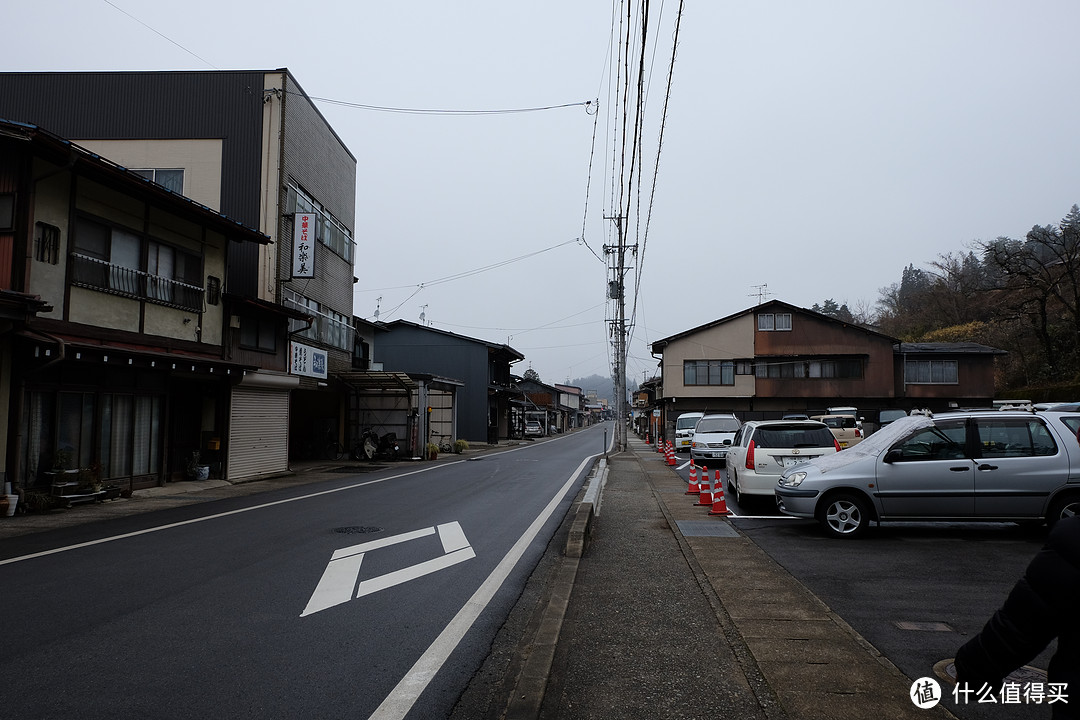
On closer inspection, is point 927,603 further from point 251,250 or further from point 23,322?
point 251,250

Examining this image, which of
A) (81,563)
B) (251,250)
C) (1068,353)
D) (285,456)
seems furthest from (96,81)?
(1068,353)

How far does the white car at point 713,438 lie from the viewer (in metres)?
22.6

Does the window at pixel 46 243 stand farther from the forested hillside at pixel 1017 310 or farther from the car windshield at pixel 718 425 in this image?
the forested hillside at pixel 1017 310

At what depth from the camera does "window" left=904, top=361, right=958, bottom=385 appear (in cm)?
4197

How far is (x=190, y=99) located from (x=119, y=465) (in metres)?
12.4

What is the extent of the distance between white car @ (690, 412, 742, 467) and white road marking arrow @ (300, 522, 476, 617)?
14178mm

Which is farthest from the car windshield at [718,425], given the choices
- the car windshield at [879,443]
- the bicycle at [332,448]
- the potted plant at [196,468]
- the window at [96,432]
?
the window at [96,432]

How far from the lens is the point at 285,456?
2164 cm

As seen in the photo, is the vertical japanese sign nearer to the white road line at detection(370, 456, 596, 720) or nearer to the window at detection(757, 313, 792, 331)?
the white road line at detection(370, 456, 596, 720)

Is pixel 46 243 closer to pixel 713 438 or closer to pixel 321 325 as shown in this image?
pixel 321 325

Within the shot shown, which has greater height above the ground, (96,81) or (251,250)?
(96,81)

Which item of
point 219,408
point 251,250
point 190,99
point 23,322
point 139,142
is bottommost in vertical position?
point 219,408

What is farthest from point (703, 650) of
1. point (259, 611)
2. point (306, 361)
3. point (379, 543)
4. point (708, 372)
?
point (708, 372)

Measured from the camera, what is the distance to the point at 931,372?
140 feet
